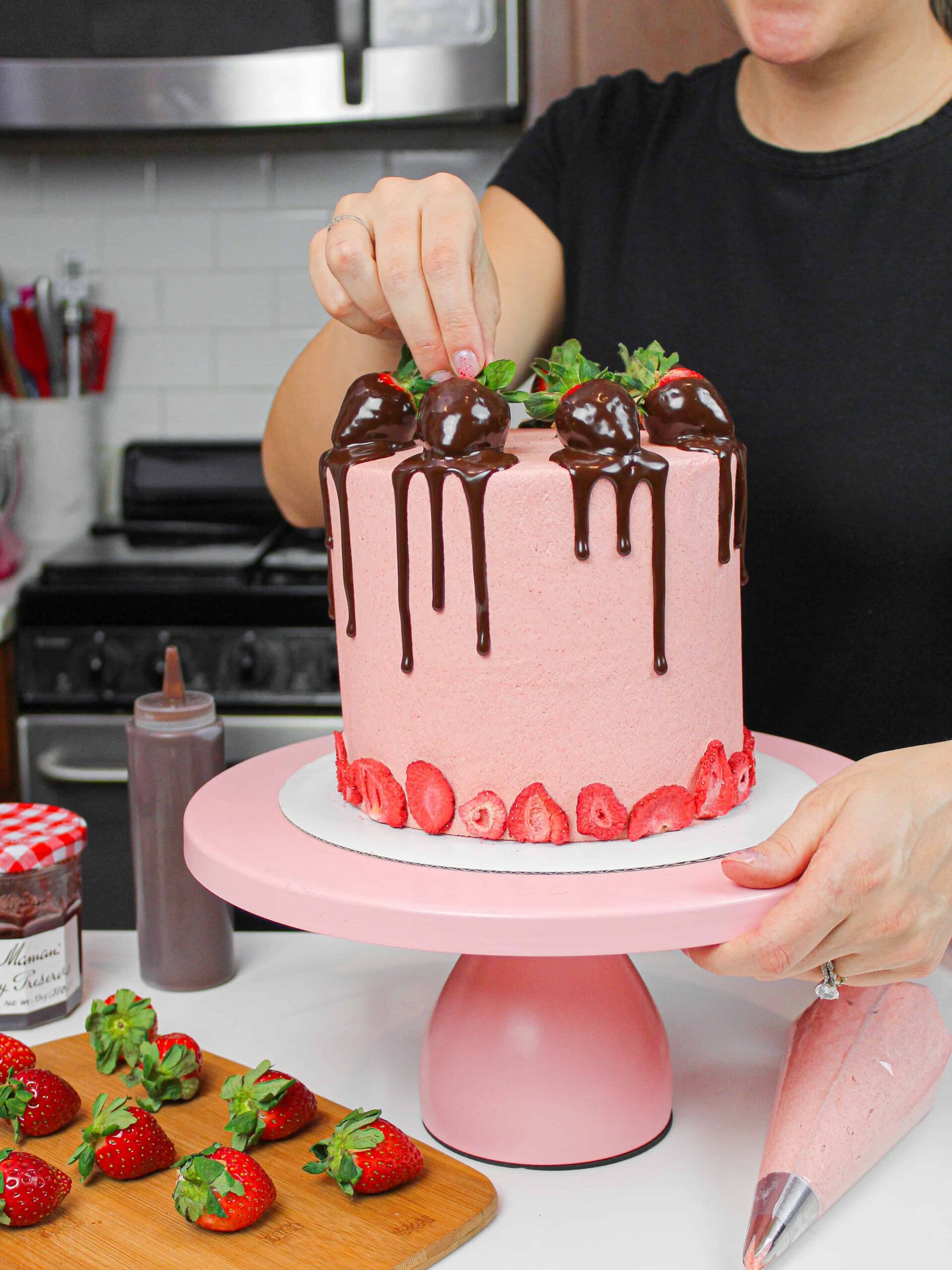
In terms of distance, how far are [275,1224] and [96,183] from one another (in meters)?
2.49

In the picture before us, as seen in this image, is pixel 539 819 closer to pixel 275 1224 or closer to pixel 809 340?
pixel 275 1224

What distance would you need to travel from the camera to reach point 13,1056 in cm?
96

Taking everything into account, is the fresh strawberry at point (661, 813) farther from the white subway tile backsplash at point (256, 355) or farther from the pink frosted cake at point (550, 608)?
the white subway tile backsplash at point (256, 355)

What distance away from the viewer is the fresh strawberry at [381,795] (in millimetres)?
967

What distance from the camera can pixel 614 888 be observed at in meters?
0.82

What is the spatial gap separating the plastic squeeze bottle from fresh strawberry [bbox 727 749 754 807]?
461 millimetres

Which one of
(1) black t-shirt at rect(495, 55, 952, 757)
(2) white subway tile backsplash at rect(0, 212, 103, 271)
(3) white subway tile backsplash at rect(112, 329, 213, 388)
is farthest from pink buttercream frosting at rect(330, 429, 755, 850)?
(2) white subway tile backsplash at rect(0, 212, 103, 271)

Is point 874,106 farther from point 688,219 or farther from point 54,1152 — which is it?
point 54,1152

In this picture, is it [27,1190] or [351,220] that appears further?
[351,220]

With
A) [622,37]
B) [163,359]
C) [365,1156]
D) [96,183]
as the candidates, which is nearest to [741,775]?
[365,1156]

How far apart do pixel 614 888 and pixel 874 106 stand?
3.04 feet

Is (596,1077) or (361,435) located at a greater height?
(361,435)

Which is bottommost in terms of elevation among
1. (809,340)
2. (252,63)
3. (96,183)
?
(809,340)

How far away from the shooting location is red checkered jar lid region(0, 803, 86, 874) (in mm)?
1051
